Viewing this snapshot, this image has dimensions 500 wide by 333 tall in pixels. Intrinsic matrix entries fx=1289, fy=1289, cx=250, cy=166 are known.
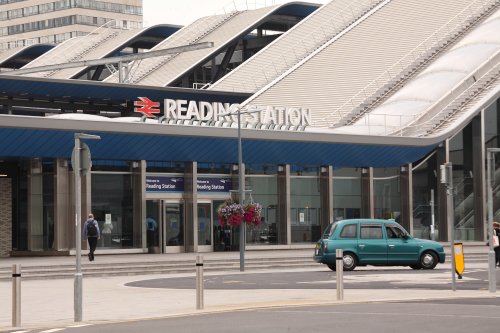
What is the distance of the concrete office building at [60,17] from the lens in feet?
573

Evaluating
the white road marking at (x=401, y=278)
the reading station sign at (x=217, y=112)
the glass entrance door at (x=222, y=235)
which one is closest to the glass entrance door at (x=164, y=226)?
the glass entrance door at (x=222, y=235)

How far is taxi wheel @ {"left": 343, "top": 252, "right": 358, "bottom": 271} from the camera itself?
42250mm

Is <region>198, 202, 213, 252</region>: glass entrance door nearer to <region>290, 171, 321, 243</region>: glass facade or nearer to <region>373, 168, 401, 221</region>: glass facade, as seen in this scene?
<region>290, 171, 321, 243</region>: glass facade

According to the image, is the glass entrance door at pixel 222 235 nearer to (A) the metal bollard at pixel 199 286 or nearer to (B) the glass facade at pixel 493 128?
(B) the glass facade at pixel 493 128

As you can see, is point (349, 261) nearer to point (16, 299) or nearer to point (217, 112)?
point (217, 112)

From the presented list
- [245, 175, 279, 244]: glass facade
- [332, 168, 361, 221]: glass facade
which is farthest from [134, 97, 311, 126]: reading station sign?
[332, 168, 361, 221]: glass facade

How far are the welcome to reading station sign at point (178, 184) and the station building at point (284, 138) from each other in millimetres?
53

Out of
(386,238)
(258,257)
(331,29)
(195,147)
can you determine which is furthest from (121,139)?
(331,29)

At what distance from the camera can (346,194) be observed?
61812 mm

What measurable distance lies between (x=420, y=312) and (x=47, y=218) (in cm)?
3096

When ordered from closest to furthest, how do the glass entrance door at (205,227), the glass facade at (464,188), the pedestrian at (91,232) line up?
the pedestrian at (91,232)
the glass entrance door at (205,227)
the glass facade at (464,188)

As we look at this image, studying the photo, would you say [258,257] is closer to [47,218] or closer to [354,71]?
[47,218]

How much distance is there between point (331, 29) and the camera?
88312mm

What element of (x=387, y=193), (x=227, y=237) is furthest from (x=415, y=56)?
(x=227, y=237)
